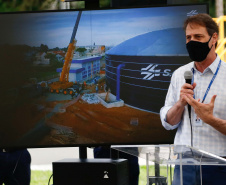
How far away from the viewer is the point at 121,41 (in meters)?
4.72

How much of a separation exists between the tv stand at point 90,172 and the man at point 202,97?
2.01 ft

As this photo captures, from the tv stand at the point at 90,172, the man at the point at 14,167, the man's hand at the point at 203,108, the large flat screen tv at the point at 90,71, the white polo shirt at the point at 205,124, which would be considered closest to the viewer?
the man's hand at the point at 203,108

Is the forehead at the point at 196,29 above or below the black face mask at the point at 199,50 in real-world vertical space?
above

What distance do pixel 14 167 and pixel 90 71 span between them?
3.99 feet

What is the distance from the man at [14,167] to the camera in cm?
522

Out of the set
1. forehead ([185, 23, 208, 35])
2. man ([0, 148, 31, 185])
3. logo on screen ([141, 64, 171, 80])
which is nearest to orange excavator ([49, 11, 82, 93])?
logo on screen ([141, 64, 171, 80])

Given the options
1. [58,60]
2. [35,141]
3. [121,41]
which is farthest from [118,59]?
[35,141]

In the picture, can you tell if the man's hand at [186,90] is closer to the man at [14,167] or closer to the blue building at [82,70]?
the blue building at [82,70]

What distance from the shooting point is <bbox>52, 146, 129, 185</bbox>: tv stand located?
4.47 m

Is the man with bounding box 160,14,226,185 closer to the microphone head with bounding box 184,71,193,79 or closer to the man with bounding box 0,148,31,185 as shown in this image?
the microphone head with bounding box 184,71,193,79

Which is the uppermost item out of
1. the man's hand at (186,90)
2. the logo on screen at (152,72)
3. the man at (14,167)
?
the logo on screen at (152,72)

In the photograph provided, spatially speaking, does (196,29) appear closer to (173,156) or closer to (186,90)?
(186,90)

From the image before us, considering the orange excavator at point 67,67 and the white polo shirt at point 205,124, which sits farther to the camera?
the orange excavator at point 67,67

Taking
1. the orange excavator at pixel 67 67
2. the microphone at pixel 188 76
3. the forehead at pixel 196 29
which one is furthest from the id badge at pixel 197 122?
the orange excavator at pixel 67 67
